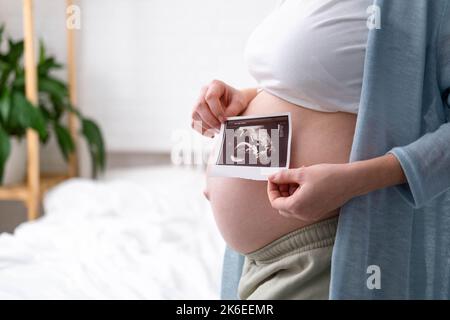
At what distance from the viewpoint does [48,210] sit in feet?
6.15

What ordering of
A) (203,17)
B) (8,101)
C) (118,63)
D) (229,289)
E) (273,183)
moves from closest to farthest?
1. (273,183)
2. (229,289)
3. (8,101)
4. (203,17)
5. (118,63)

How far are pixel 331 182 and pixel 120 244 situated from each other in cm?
104

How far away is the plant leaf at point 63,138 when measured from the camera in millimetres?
2111

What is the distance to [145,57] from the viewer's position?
2.17 metres

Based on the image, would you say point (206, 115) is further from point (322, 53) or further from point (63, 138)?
point (63, 138)

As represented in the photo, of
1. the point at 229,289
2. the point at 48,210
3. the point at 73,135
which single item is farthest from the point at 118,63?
the point at 229,289

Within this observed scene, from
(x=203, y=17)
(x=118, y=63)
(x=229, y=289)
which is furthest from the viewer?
(x=118, y=63)

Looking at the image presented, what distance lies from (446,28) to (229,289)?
19.4 inches

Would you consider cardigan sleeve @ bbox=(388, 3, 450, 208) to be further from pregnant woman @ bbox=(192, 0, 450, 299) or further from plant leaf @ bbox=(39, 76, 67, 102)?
plant leaf @ bbox=(39, 76, 67, 102)

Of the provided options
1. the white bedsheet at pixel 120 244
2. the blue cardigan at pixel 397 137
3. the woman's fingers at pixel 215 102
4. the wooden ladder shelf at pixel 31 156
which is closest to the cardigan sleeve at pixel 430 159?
the blue cardigan at pixel 397 137

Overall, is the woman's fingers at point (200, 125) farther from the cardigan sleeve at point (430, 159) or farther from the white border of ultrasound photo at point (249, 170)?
the cardigan sleeve at point (430, 159)

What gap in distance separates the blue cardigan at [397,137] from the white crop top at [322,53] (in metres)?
0.03

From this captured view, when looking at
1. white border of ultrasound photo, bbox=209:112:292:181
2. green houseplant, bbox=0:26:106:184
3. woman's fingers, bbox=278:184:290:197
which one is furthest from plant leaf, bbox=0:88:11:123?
woman's fingers, bbox=278:184:290:197

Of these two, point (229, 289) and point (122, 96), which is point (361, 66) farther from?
point (122, 96)
